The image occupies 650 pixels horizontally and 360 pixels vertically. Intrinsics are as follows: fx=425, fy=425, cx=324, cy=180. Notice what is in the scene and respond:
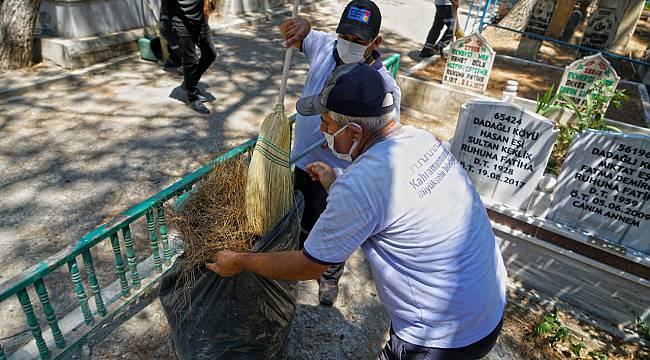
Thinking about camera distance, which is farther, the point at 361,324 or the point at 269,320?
the point at 361,324

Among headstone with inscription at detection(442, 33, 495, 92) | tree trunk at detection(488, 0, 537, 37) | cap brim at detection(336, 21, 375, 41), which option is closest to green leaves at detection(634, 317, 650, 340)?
cap brim at detection(336, 21, 375, 41)

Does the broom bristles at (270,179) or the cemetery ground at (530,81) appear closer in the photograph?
the broom bristles at (270,179)

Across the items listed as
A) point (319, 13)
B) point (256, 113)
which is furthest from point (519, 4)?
point (256, 113)

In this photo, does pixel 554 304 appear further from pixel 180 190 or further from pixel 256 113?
pixel 256 113

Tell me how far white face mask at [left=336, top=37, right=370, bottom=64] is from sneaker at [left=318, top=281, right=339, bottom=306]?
1418 mm

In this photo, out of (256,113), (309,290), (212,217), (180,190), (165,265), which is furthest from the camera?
(256,113)

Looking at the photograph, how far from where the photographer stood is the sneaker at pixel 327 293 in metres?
2.78

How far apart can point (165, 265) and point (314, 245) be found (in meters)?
1.38

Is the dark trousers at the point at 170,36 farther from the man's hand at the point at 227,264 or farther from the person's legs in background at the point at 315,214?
the man's hand at the point at 227,264

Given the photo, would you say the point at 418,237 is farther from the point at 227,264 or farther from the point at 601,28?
the point at 601,28

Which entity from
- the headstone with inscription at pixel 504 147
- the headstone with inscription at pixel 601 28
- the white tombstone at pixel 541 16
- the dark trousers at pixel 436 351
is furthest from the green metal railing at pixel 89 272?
the headstone with inscription at pixel 601 28

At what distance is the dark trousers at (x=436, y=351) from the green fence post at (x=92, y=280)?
1.25 metres

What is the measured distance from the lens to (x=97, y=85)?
18.5 ft

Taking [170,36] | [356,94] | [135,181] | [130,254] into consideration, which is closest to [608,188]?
[356,94]
